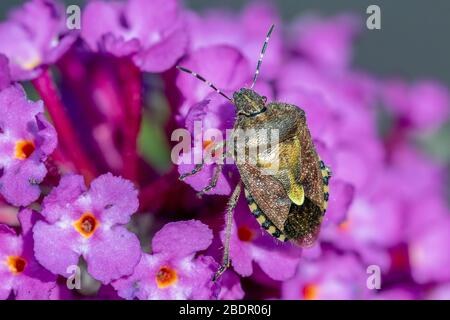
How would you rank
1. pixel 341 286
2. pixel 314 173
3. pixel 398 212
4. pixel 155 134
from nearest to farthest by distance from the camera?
pixel 314 173, pixel 341 286, pixel 398 212, pixel 155 134

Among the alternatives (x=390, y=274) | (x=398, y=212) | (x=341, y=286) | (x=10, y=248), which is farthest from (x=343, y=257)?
(x=10, y=248)

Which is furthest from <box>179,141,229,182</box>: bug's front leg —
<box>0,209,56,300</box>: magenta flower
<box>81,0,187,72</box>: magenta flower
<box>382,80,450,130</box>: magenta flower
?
<box>382,80,450,130</box>: magenta flower

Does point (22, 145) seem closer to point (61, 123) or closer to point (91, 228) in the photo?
point (61, 123)

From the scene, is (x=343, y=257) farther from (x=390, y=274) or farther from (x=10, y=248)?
(x=10, y=248)

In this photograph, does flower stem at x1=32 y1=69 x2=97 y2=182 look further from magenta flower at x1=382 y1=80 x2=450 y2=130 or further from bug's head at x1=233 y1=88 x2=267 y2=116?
magenta flower at x1=382 y1=80 x2=450 y2=130

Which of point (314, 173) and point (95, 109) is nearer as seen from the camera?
point (314, 173)

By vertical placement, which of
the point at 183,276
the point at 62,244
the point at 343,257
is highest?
the point at 62,244

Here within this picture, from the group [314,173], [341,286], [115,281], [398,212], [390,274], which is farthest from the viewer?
[398,212]

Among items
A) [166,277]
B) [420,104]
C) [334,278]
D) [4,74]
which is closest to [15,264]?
[166,277]

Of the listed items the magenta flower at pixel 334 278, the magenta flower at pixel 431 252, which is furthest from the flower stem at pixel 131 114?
the magenta flower at pixel 431 252
